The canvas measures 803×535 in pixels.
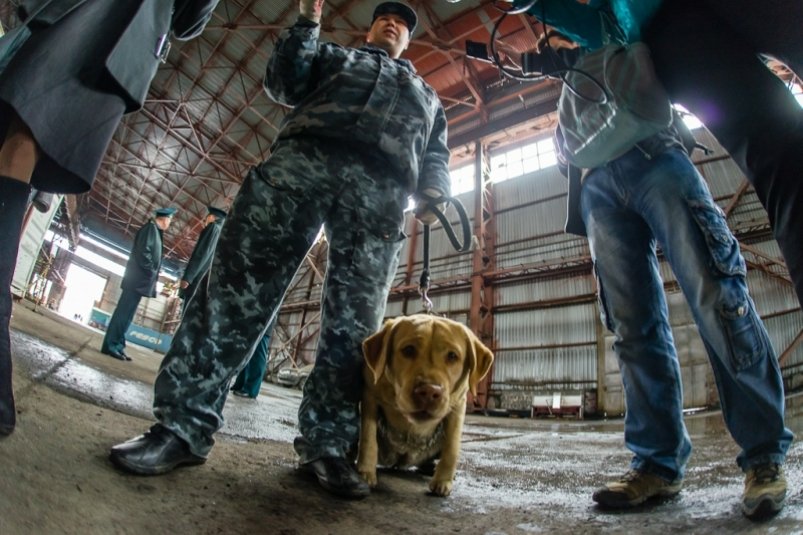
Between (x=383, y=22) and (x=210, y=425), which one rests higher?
(x=383, y=22)

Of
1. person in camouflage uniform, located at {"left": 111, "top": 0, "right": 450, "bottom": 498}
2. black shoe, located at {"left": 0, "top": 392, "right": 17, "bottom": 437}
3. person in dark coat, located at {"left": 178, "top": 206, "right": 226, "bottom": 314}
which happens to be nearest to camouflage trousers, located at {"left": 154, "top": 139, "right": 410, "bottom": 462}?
person in camouflage uniform, located at {"left": 111, "top": 0, "right": 450, "bottom": 498}

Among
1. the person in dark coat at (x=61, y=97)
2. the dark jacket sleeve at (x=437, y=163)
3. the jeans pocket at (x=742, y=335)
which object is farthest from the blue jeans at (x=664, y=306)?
the person in dark coat at (x=61, y=97)

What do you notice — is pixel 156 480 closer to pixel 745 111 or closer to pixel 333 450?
pixel 333 450

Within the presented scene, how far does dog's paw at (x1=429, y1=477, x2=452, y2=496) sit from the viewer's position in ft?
4.84

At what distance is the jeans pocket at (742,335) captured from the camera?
44.3 inches

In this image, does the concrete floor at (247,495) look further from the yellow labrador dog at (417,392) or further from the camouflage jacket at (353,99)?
the camouflage jacket at (353,99)

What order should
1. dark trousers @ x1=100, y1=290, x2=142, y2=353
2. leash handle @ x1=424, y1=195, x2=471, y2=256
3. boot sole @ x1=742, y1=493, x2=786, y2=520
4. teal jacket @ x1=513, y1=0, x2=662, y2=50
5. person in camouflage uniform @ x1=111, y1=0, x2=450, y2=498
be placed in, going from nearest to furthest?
boot sole @ x1=742, y1=493, x2=786, y2=520
person in camouflage uniform @ x1=111, y1=0, x2=450, y2=498
teal jacket @ x1=513, y1=0, x2=662, y2=50
leash handle @ x1=424, y1=195, x2=471, y2=256
dark trousers @ x1=100, y1=290, x2=142, y2=353

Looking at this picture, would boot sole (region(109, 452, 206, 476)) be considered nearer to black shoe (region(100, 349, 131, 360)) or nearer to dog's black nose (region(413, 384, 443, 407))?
dog's black nose (region(413, 384, 443, 407))

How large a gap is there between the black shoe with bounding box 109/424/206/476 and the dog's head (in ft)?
2.17

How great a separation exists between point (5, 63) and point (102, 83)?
0.27 meters

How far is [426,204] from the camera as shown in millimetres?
1941

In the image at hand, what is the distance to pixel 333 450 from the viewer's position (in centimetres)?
139

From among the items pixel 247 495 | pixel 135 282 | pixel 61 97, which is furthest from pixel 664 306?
pixel 135 282

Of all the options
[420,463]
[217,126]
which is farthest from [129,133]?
[420,463]
